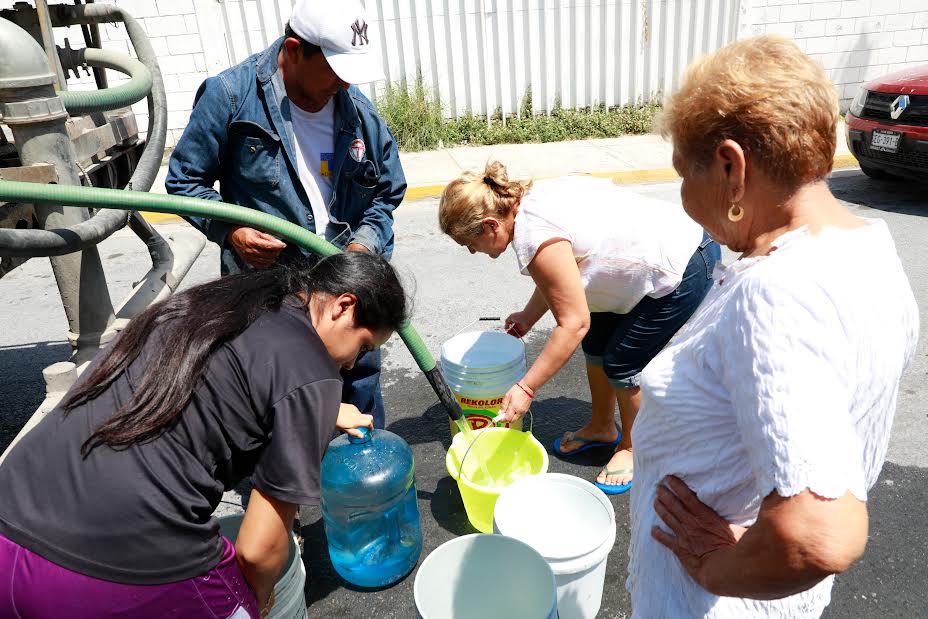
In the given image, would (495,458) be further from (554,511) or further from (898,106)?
(898,106)

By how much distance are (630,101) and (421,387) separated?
7.27 metres

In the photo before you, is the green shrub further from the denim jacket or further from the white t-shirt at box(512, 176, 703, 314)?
the white t-shirt at box(512, 176, 703, 314)

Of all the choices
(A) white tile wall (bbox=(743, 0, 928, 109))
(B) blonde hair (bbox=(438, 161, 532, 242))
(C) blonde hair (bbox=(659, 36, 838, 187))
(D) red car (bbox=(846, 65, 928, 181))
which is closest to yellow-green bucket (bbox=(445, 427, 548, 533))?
(B) blonde hair (bbox=(438, 161, 532, 242))

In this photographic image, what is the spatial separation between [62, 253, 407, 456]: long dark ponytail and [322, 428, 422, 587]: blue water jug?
2.67ft

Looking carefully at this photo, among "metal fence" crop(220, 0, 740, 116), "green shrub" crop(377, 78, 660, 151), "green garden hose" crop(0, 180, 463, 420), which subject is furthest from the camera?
"green shrub" crop(377, 78, 660, 151)

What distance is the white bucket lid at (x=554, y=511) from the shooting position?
2377mm

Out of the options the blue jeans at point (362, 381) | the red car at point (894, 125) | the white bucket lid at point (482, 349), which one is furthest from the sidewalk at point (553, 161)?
the blue jeans at point (362, 381)

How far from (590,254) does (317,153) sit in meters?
1.22

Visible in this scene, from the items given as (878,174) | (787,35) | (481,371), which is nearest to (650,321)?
(481,371)

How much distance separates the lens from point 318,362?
5.39ft

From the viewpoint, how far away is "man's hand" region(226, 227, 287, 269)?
260 centimetres

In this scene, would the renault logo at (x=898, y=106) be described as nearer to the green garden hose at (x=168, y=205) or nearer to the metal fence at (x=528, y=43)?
the metal fence at (x=528, y=43)

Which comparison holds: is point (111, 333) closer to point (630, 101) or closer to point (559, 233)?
point (559, 233)

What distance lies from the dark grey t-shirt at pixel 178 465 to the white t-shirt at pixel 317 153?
128 centimetres
